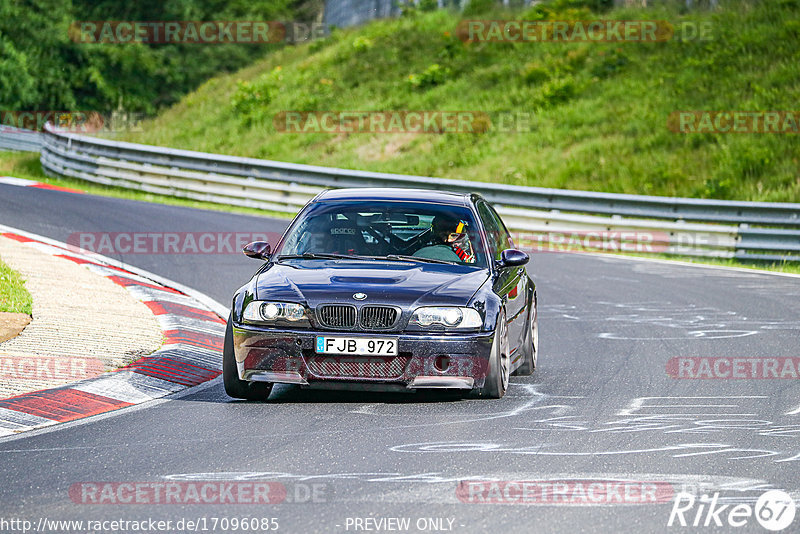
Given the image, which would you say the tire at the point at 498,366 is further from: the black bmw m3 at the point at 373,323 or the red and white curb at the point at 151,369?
the red and white curb at the point at 151,369

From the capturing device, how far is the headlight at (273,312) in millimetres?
7906

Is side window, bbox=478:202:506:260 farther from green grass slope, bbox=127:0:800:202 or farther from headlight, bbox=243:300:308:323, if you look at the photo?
green grass slope, bbox=127:0:800:202

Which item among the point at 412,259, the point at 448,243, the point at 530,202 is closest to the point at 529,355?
the point at 448,243

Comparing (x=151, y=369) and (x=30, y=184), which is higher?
(x=30, y=184)

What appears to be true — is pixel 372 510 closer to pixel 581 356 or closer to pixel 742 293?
pixel 581 356

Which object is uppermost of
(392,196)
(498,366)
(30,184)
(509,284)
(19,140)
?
(19,140)

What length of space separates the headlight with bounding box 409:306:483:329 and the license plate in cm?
22

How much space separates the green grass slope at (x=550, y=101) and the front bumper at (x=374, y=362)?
1718 centimetres

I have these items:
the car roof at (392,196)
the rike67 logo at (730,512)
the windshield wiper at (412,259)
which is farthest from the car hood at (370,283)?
the rike67 logo at (730,512)

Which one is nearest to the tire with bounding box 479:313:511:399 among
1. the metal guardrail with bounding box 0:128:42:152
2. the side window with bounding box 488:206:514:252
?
the side window with bounding box 488:206:514:252

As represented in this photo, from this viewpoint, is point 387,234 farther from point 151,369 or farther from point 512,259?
point 151,369

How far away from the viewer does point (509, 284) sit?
900 cm

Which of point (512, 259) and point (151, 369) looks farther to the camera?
point (151, 369)

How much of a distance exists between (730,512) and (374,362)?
9.66 ft
